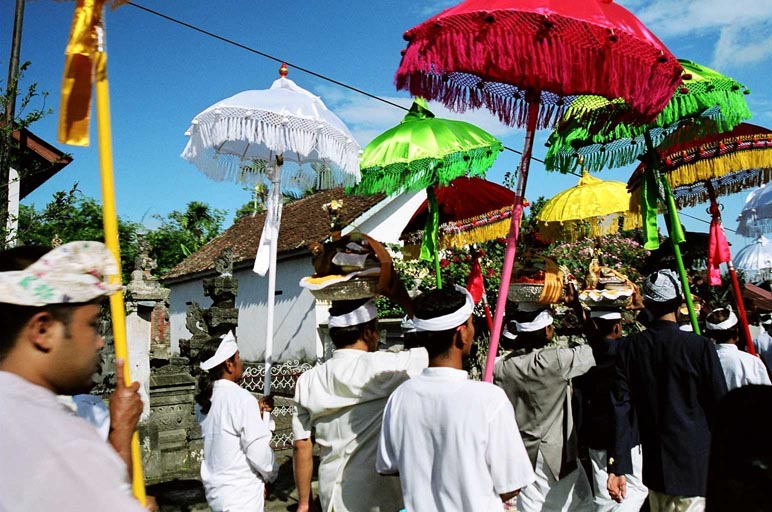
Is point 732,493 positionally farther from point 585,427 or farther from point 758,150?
point 758,150

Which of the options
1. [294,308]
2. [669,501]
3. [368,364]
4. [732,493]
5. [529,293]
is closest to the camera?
[732,493]

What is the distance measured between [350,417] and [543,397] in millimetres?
1629

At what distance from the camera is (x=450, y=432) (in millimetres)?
2760

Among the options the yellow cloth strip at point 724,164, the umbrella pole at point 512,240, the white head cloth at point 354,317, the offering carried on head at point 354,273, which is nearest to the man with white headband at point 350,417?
the white head cloth at point 354,317

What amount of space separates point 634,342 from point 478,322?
24.4 ft

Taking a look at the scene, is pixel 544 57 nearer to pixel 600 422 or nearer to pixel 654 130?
pixel 654 130

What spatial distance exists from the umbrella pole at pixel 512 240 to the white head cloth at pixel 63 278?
2.10 meters

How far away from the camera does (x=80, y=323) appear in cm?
166

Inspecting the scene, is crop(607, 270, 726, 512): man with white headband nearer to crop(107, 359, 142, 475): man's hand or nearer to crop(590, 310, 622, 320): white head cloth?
crop(590, 310, 622, 320): white head cloth

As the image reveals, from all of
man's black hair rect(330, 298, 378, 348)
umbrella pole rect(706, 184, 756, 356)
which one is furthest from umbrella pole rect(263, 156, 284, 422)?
umbrella pole rect(706, 184, 756, 356)

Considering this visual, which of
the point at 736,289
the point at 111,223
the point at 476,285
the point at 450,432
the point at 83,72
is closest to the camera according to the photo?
the point at 111,223

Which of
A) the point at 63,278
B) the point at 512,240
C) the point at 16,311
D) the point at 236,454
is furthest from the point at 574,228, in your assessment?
the point at 16,311

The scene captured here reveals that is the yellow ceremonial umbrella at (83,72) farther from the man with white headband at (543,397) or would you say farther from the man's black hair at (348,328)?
the man with white headband at (543,397)

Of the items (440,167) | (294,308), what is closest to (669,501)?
(440,167)
